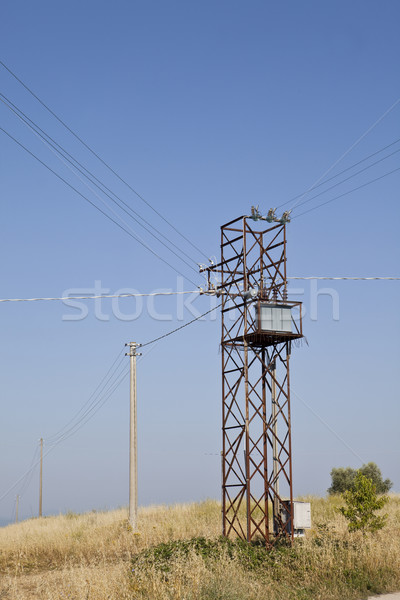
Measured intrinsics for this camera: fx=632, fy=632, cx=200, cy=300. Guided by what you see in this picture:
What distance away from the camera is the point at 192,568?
1470 centimetres

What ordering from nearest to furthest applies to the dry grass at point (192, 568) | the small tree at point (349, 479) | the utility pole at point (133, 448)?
the dry grass at point (192, 568) < the utility pole at point (133, 448) < the small tree at point (349, 479)

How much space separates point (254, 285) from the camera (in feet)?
72.6

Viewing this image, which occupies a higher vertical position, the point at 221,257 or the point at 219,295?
the point at 221,257

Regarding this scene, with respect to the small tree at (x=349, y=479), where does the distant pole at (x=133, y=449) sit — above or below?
above

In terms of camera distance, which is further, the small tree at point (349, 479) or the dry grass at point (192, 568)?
the small tree at point (349, 479)

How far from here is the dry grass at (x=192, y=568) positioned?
13.4 m

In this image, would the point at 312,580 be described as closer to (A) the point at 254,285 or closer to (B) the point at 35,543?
(A) the point at 254,285

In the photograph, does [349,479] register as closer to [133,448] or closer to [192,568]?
[133,448]

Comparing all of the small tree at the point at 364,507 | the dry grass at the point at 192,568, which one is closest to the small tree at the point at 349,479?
the dry grass at the point at 192,568

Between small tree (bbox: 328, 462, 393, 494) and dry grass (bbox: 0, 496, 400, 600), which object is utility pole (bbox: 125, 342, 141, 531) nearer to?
dry grass (bbox: 0, 496, 400, 600)

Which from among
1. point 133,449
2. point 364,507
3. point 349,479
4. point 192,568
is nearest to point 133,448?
point 133,449

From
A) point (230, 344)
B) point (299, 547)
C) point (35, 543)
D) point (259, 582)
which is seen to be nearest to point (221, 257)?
point (230, 344)

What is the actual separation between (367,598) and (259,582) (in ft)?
8.16

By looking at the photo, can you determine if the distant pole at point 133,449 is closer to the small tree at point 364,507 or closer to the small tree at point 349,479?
the small tree at point 364,507
